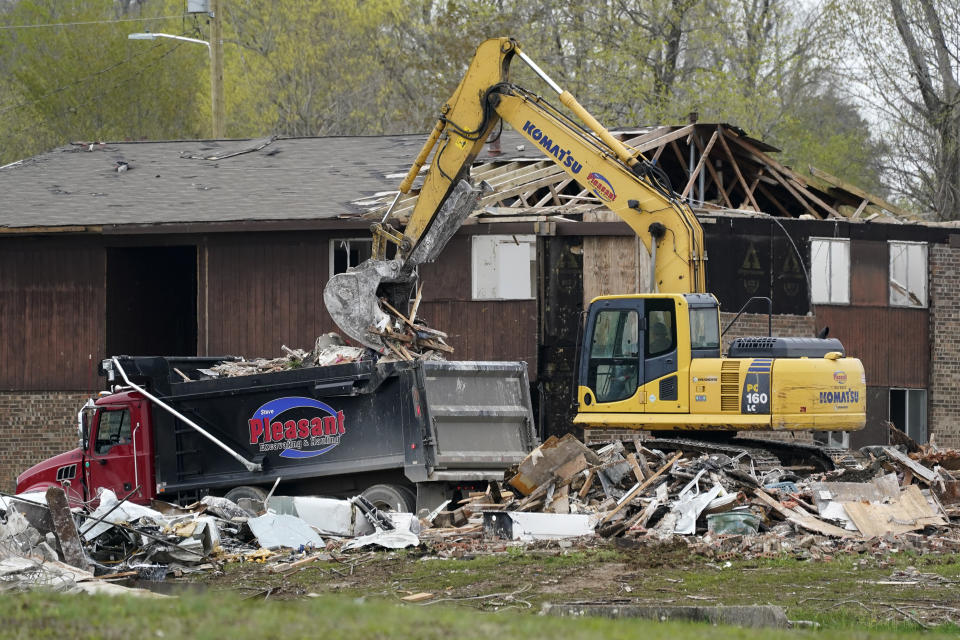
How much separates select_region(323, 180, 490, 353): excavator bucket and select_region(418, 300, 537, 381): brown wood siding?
15.5 ft

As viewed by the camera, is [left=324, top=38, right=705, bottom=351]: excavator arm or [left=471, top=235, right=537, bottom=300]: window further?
[left=471, top=235, right=537, bottom=300]: window

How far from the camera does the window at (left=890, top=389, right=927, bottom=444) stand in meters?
25.5

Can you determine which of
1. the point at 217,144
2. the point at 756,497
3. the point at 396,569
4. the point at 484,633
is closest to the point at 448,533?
the point at 396,569

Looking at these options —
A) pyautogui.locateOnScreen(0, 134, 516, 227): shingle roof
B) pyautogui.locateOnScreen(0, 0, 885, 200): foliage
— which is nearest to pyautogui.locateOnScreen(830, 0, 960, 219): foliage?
pyautogui.locateOnScreen(0, 0, 885, 200): foliage

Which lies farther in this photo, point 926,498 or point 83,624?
point 926,498

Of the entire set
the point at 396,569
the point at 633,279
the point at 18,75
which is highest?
the point at 18,75

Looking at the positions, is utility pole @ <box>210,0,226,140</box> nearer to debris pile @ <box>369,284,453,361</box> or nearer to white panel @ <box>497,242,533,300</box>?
white panel @ <box>497,242,533,300</box>

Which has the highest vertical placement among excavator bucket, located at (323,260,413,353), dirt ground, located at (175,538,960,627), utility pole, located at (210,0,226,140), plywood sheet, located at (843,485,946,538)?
utility pole, located at (210,0,226,140)

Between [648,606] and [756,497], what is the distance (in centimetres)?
619

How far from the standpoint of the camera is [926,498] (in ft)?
53.2

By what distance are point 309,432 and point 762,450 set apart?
6.36m

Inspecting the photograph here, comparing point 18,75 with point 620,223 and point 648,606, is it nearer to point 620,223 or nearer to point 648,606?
point 620,223

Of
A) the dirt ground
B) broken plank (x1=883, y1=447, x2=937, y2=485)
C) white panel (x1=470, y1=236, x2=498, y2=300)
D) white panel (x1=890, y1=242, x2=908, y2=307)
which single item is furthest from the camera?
white panel (x1=890, y1=242, x2=908, y2=307)

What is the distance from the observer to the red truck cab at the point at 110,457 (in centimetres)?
1783
